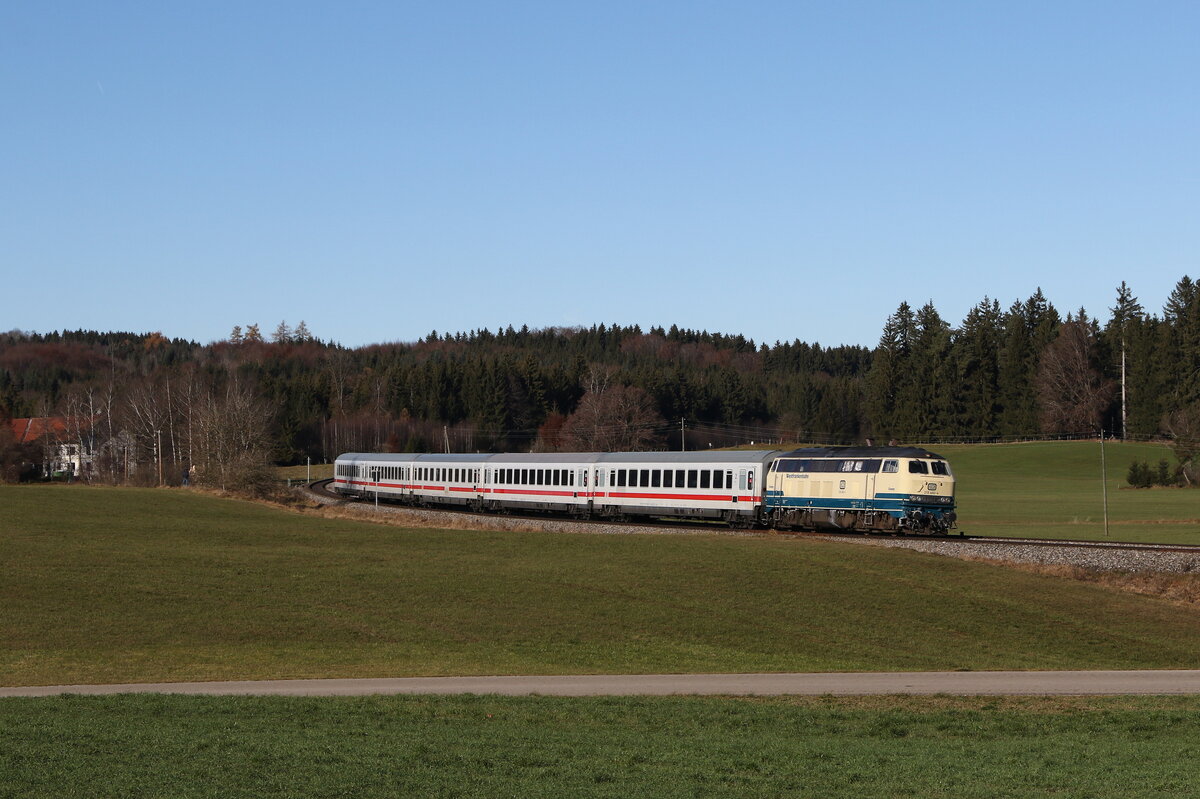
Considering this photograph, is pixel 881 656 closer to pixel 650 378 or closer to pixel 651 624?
pixel 651 624

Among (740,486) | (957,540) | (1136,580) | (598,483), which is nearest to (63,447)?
(598,483)

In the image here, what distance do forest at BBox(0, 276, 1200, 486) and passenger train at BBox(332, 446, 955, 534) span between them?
36121 millimetres

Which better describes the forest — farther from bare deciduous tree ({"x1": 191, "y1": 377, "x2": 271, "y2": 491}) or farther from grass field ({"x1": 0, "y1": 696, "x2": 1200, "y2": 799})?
grass field ({"x1": 0, "y1": 696, "x2": 1200, "y2": 799})

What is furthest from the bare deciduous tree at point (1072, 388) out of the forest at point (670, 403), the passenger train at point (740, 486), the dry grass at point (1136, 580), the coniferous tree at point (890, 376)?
the dry grass at point (1136, 580)

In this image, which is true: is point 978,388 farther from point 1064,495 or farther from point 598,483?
point 598,483

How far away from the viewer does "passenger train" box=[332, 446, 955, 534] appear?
151ft

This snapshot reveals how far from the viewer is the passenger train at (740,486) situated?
46.1 m

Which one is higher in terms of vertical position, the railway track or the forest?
the forest

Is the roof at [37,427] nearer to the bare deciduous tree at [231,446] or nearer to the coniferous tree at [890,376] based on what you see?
the bare deciduous tree at [231,446]

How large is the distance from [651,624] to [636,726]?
40.3ft

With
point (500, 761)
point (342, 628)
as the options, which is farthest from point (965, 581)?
point (500, 761)

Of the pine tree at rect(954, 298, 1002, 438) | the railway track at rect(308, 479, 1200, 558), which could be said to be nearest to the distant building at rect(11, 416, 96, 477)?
the railway track at rect(308, 479, 1200, 558)

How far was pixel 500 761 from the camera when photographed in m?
13.0

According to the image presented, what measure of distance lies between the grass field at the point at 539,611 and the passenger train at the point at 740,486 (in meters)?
6.31
